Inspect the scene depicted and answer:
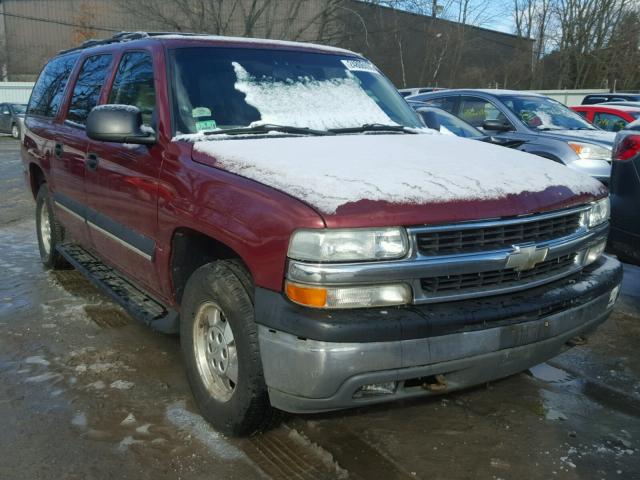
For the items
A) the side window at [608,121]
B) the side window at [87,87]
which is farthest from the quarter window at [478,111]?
the side window at [87,87]

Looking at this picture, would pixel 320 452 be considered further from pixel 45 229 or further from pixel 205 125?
→ pixel 45 229

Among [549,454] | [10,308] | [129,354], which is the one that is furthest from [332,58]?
[10,308]

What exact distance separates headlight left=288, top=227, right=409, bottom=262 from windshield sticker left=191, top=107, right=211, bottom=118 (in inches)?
54.0

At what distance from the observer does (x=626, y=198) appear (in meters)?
4.90

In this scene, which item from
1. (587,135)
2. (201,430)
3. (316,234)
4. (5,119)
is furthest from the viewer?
(5,119)

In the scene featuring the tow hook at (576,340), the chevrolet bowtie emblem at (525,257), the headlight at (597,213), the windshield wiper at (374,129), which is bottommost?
the tow hook at (576,340)

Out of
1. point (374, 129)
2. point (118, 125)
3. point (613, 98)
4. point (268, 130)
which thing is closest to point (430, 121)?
point (374, 129)

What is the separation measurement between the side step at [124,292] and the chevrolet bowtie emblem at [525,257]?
1816 millimetres

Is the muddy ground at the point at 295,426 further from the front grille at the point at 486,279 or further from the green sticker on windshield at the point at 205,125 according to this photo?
the green sticker on windshield at the point at 205,125

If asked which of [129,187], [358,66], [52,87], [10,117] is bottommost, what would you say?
[10,117]

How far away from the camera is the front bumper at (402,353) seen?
2.40 metres

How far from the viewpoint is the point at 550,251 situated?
2.89 m

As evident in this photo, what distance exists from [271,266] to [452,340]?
2.59ft

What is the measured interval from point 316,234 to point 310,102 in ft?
5.45
